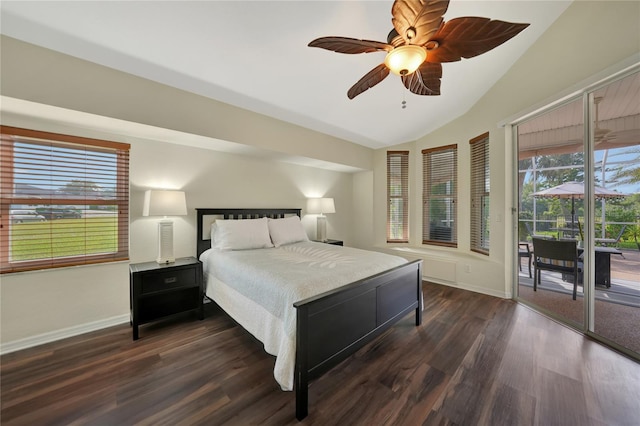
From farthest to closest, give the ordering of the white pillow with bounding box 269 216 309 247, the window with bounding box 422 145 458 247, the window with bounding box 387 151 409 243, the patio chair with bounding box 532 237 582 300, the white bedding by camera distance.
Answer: the window with bounding box 387 151 409 243
the window with bounding box 422 145 458 247
the white pillow with bounding box 269 216 309 247
the patio chair with bounding box 532 237 582 300
the white bedding

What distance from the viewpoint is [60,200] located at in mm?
2324

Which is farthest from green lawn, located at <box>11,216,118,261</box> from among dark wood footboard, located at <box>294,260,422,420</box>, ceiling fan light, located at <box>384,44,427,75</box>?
ceiling fan light, located at <box>384,44,427,75</box>

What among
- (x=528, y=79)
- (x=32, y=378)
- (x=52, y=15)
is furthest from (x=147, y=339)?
(x=528, y=79)

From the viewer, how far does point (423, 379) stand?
5.85 feet

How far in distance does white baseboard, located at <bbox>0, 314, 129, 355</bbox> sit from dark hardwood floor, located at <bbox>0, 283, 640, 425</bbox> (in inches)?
3.7

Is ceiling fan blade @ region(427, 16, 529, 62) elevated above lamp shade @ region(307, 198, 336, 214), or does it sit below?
above

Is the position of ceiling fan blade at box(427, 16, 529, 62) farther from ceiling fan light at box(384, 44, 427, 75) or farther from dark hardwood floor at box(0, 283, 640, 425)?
dark hardwood floor at box(0, 283, 640, 425)

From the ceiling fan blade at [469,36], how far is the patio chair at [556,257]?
96.5 inches

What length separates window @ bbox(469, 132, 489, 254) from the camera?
363cm

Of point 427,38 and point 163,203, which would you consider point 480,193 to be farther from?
point 163,203

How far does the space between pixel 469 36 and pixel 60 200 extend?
3.76 meters

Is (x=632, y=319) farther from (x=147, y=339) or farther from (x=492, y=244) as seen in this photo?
(x=147, y=339)

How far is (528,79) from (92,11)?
439 centimetres

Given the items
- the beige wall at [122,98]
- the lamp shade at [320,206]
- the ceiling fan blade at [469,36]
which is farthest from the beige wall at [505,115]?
the beige wall at [122,98]
